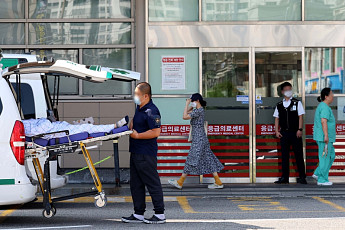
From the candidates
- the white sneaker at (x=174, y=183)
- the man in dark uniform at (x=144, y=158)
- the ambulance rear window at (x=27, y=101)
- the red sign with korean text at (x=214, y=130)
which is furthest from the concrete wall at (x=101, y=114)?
the man in dark uniform at (x=144, y=158)

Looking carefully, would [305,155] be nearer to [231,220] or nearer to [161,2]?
[161,2]

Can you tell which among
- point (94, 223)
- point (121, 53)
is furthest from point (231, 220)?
point (121, 53)

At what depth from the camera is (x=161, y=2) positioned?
49.4 feet

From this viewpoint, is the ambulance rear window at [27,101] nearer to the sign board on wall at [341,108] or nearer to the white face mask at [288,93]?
the white face mask at [288,93]

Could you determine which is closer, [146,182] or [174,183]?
[146,182]

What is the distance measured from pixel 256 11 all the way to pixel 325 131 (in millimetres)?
2782

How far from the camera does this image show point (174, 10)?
15023mm

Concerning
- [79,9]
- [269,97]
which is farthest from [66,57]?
[269,97]

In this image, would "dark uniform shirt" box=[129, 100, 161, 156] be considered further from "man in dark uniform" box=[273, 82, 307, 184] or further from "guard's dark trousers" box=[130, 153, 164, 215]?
"man in dark uniform" box=[273, 82, 307, 184]

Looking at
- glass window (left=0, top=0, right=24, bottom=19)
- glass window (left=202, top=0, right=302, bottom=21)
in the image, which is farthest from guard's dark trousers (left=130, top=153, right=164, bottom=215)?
glass window (left=0, top=0, right=24, bottom=19)

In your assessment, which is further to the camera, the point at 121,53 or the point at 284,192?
the point at 121,53

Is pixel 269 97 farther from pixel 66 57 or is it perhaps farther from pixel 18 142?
pixel 18 142

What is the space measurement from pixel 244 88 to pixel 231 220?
5535mm

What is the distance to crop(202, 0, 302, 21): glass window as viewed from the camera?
1504cm
